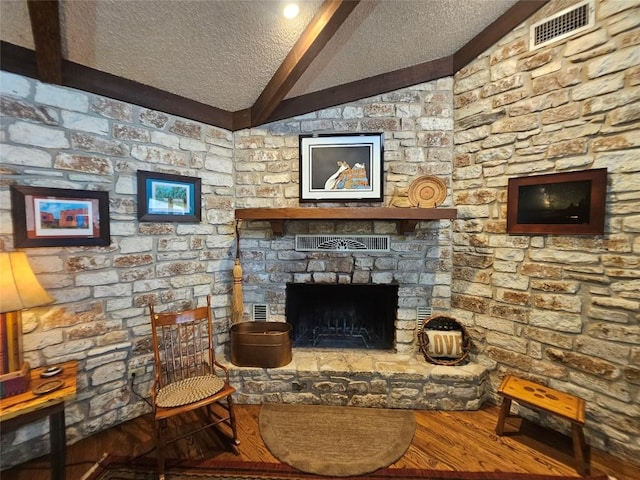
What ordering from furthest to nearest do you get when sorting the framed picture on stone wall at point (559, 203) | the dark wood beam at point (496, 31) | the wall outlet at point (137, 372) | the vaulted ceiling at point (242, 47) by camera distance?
the wall outlet at point (137, 372)
the dark wood beam at point (496, 31)
the framed picture on stone wall at point (559, 203)
the vaulted ceiling at point (242, 47)

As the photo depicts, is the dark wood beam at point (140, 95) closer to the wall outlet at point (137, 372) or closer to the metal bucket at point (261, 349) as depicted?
the metal bucket at point (261, 349)

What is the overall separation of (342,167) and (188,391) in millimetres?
2041

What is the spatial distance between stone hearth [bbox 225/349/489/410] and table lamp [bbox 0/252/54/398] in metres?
1.25

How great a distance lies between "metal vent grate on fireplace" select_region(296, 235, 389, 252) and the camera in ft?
8.30

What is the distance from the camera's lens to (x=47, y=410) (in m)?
1.46

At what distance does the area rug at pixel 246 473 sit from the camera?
5.34 ft

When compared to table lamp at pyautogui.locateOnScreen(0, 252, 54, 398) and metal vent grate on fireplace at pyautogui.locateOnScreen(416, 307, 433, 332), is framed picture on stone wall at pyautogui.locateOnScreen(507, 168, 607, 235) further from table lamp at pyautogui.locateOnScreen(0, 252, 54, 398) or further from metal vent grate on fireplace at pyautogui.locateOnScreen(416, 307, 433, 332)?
table lamp at pyautogui.locateOnScreen(0, 252, 54, 398)

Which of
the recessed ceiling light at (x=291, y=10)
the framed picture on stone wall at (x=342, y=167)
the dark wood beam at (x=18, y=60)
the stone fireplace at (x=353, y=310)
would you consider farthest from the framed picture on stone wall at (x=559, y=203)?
the dark wood beam at (x=18, y=60)

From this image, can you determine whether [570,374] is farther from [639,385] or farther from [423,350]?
[423,350]

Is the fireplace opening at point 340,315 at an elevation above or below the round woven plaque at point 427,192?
below

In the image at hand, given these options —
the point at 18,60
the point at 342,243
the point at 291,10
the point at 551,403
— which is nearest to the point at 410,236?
the point at 342,243

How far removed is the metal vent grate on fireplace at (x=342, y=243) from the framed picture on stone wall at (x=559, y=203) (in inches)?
39.0

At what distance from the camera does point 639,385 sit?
66.4 inches

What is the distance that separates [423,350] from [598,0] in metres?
2.65
